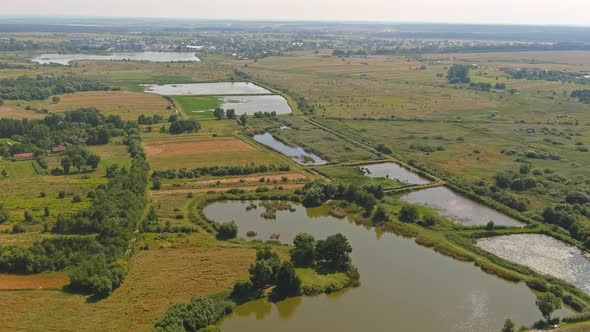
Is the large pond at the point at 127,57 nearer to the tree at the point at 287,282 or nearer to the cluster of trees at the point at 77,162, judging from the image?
the cluster of trees at the point at 77,162

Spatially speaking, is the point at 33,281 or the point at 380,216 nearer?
the point at 33,281

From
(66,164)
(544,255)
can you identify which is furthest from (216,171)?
(544,255)

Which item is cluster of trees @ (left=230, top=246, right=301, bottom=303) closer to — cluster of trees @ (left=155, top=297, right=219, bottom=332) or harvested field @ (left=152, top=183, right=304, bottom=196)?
cluster of trees @ (left=155, top=297, right=219, bottom=332)

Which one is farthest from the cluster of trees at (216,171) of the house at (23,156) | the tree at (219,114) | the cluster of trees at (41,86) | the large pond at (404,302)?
the cluster of trees at (41,86)

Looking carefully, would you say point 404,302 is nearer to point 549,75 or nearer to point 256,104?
point 256,104

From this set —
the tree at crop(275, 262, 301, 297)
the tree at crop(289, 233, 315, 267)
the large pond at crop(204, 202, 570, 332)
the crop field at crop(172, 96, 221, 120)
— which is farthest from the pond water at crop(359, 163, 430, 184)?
the crop field at crop(172, 96, 221, 120)
